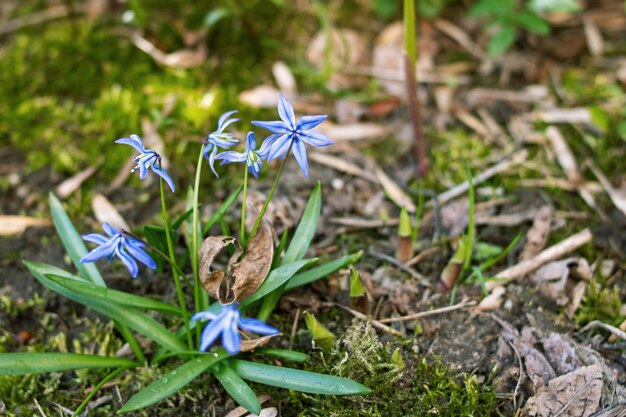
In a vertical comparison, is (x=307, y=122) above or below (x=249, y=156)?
above

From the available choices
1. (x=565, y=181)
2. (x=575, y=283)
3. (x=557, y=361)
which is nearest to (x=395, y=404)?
(x=557, y=361)

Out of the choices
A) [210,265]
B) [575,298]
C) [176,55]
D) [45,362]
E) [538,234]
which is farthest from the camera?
[176,55]

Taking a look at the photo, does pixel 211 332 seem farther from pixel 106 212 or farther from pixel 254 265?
pixel 106 212

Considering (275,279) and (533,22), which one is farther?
(533,22)

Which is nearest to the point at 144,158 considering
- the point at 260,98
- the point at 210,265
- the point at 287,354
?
the point at 210,265

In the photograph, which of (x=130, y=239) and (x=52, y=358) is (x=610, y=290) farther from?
(x=52, y=358)

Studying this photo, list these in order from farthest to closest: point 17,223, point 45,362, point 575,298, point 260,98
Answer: point 260,98, point 17,223, point 575,298, point 45,362
